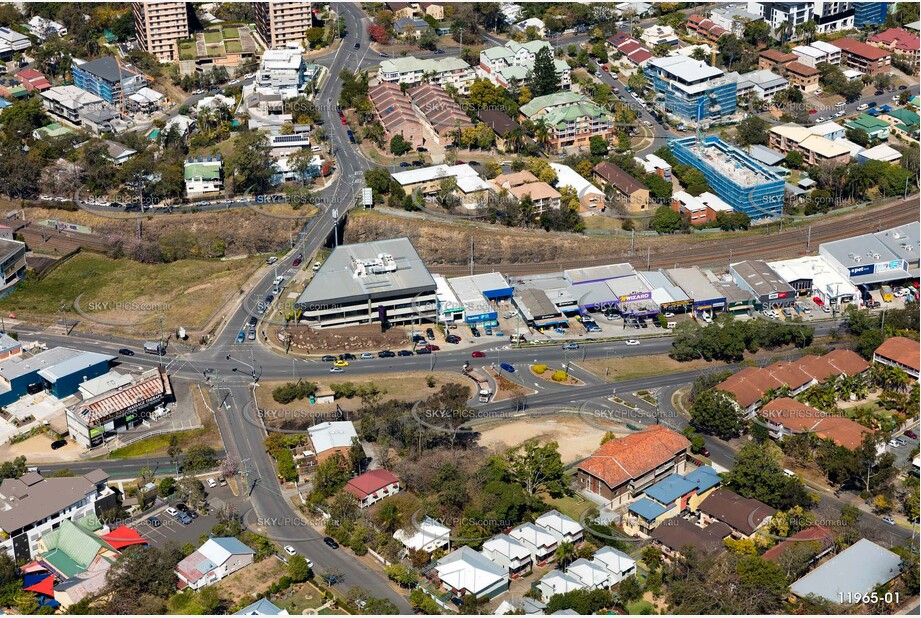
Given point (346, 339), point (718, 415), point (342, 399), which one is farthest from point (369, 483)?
point (718, 415)

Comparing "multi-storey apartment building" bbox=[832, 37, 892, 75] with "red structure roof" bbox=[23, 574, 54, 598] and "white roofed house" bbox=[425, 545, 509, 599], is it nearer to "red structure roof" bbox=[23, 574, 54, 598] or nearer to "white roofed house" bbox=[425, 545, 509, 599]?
"white roofed house" bbox=[425, 545, 509, 599]

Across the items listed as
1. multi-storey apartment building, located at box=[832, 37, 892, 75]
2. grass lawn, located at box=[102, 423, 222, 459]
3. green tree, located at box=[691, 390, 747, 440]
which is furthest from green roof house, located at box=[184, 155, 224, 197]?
multi-storey apartment building, located at box=[832, 37, 892, 75]

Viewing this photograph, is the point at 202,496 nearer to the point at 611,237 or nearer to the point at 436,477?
the point at 436,477

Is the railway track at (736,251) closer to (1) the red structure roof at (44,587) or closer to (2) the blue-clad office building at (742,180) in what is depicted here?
(2) the blue-clad office building at (742,180)

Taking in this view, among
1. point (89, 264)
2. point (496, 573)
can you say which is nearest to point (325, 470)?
point (496, 573)

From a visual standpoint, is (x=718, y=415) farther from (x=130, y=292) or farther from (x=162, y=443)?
(x=130, y=292)
